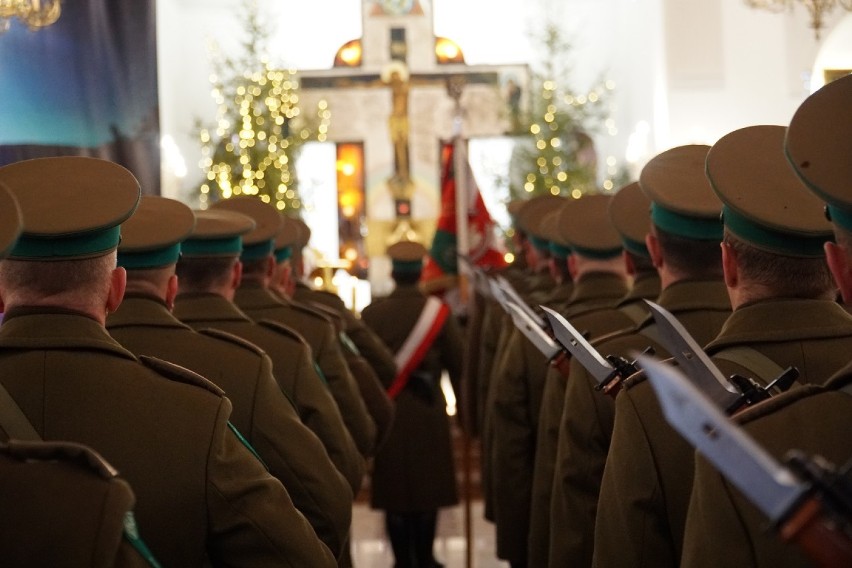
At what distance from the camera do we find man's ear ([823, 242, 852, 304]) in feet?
5.75

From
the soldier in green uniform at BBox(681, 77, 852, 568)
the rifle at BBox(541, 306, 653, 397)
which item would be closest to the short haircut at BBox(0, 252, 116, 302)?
the rifle at BBox(541, 306, 653, 397)

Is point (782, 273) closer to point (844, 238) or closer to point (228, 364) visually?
point (844, 238)

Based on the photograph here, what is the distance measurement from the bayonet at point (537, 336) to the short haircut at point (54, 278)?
1.11 meters

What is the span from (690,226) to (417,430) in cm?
534

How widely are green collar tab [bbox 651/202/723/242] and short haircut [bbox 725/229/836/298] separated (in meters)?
0.67

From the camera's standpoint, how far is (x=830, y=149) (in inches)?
68.7

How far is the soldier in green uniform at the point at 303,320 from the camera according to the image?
5.01m

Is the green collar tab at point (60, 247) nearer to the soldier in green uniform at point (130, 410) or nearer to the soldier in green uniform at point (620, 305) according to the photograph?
the soldier in green uniform at point (130, 410)

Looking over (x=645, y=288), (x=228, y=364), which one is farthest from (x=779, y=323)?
(x=645, y=288)

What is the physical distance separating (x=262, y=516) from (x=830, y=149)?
1.14 meters

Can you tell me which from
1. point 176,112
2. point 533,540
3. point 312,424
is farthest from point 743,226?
point 176,112

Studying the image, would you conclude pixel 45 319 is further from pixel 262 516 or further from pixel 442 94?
pixel 442 94

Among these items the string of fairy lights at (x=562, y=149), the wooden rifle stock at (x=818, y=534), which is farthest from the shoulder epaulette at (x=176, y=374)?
the string of fairy lights at (x=562, y=149)

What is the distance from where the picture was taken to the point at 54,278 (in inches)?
93.1
